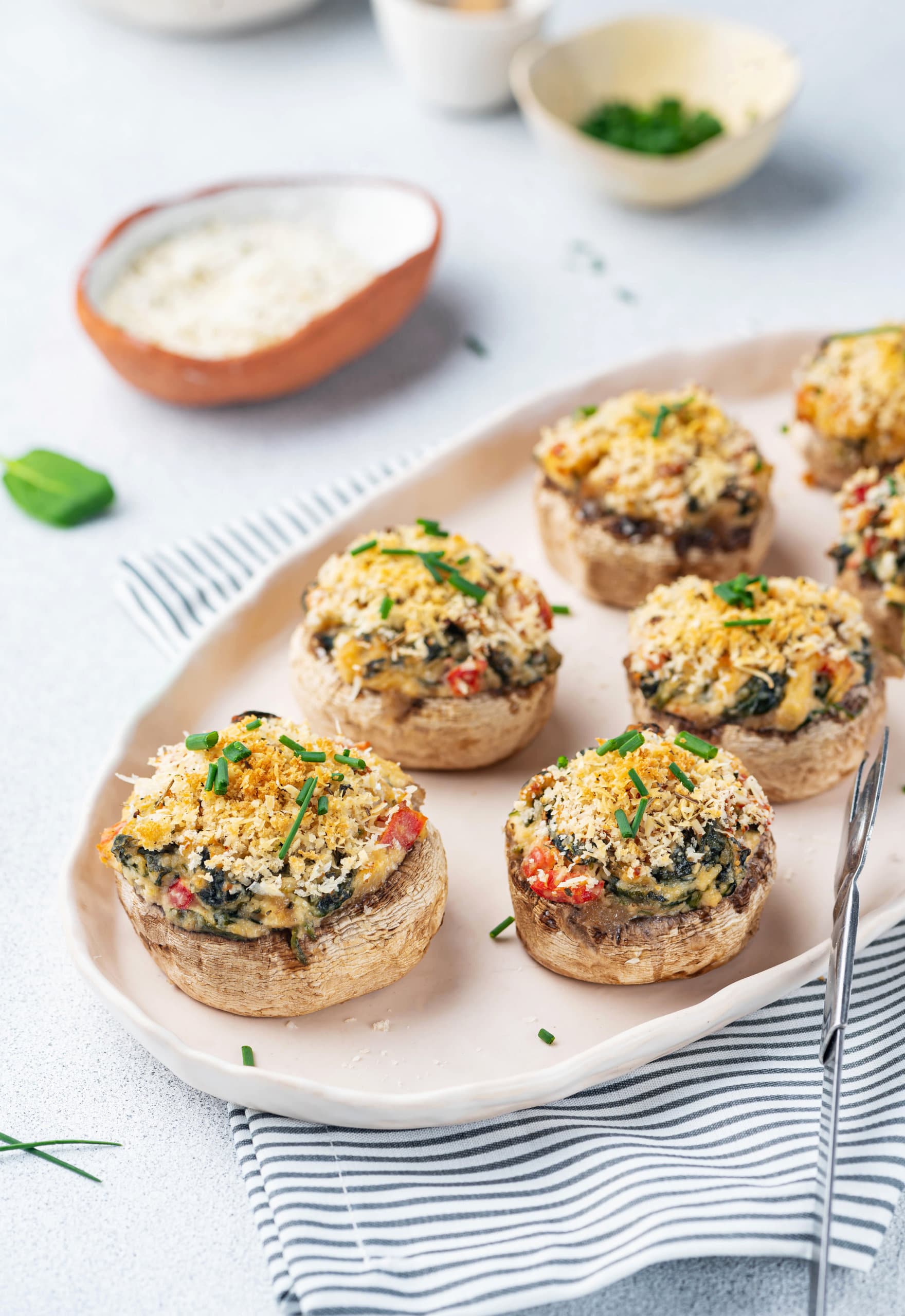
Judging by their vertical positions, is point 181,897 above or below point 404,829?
above

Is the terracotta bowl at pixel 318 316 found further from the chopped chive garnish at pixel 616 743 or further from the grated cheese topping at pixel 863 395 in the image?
the chopped chive garnish at pixel 616 743

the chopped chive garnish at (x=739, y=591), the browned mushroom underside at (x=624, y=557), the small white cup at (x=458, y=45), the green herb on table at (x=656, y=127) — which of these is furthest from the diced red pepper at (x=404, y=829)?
the small white cup at (x=458, y=45)

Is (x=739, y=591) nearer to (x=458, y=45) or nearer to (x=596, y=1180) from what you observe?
(x=596, y=1180)

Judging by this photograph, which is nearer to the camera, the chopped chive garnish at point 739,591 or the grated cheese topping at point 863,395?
the chopped chive garnish at point 739,591

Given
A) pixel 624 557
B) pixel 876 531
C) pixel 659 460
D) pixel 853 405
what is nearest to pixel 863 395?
pixel 853 405

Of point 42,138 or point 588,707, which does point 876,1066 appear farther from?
point 42,138

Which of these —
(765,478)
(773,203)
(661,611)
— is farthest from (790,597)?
(773,203)
